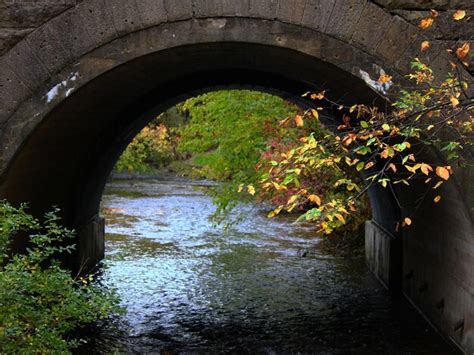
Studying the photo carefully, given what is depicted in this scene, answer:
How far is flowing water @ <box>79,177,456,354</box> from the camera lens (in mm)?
7982

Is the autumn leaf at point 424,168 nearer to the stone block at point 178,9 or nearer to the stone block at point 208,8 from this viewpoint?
the stone block at point 208,8

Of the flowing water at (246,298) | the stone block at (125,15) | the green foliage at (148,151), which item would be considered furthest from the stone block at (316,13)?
the green foliage at (148,151)

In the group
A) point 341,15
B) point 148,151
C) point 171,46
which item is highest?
point 341,15

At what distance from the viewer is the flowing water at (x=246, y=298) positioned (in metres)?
7.98

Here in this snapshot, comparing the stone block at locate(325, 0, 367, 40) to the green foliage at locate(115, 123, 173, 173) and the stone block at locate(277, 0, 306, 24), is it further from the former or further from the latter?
the green foliage at locate(115, 123, 173, 173)

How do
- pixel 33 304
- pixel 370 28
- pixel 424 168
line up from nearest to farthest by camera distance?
pixel 424 168
pixel 33 304
pixel 370 28

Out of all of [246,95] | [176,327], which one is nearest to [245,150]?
[246,95]

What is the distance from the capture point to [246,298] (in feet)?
32.9

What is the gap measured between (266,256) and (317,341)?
533 centimetres

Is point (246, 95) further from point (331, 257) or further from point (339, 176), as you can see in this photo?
point (331, 257)

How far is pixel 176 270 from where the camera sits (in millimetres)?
11945

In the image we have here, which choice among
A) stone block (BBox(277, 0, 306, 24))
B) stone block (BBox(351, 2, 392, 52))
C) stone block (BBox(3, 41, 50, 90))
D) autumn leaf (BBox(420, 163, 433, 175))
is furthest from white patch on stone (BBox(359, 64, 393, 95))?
stone block (BBox(3, 41, 50, 90))

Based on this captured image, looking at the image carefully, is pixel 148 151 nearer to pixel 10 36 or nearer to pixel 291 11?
pixel 10 36

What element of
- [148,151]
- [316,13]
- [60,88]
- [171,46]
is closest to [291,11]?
[316,13]
